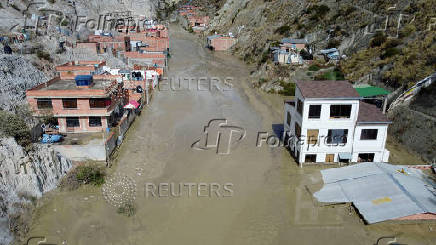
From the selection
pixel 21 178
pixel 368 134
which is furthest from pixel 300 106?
pixel 21 178

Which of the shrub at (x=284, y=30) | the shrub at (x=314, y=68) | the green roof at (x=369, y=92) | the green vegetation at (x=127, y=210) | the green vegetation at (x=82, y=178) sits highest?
the shrub at (x=284, y=30)

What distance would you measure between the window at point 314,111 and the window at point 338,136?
69.5 inches

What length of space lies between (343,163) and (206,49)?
7510 cm

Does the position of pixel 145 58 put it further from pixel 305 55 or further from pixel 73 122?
pixel 73 122

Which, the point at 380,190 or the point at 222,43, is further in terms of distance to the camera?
the point at 222,43

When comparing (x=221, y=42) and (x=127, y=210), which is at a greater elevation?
(x=221, y=42)

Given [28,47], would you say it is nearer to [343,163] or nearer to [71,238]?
[71,238]

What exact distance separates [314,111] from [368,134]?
16.2ft

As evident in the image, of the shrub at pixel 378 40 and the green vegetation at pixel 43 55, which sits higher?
the shrub at pixel 378 40

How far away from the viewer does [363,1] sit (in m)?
66.3

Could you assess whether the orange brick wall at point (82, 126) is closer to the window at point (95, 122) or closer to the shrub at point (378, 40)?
the window at point (95, 122)

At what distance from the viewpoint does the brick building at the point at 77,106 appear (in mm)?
28312

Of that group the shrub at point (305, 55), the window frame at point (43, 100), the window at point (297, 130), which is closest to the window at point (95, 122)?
the window frame at point (43, 100)

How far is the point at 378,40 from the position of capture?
5072cm
